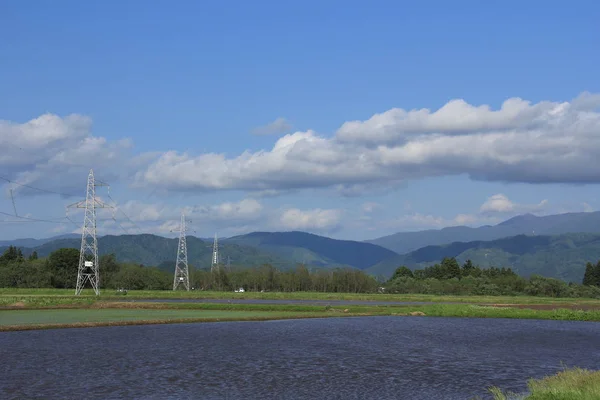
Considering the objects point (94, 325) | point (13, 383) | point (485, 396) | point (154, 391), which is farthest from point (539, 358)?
point (94, 325)

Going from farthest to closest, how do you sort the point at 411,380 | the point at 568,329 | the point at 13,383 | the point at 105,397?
the point at 568,329, the point at 411,380, the point at 13,383, the point at 105,397

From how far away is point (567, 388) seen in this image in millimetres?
31469

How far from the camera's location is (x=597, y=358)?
5344 cm

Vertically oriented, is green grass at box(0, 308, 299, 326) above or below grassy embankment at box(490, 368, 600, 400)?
above

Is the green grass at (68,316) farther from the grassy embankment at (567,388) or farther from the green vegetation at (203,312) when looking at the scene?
the grassy embankment at (567,388)

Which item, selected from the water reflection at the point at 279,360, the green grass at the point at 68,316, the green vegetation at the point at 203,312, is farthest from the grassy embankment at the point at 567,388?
the green grass at the point at 68,316

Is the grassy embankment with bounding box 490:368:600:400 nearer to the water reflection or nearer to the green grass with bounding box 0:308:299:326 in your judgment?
the water reflection

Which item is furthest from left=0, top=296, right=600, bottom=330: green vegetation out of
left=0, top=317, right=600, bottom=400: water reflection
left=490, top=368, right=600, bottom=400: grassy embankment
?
left=490, top=368, right=600, bottom=400: grassy embankment

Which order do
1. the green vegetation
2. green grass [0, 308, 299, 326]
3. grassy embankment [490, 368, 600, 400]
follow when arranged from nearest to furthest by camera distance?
grassy embankment [490, 368, 600, 400], green grass [0, 308, 299, 326], the green vegetation

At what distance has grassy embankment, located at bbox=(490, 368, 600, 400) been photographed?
95.6 feet

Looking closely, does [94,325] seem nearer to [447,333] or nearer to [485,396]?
[447,333]

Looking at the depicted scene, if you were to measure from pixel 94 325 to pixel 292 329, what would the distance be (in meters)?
23.1

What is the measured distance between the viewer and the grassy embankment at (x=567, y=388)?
95.6ft

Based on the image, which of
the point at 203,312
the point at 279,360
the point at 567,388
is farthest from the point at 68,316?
the point at 567,388
